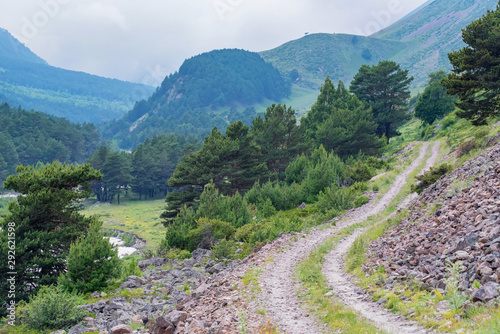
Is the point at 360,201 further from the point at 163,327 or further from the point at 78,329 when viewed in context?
the point at 78,329

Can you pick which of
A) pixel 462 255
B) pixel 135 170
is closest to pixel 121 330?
pixel 462 255

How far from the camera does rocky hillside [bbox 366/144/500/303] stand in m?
6.80

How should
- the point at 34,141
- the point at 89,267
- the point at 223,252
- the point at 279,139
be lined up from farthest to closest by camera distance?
the point at 34,141 → the point at 279,139 → the point at 223,252 → the point at 89,267

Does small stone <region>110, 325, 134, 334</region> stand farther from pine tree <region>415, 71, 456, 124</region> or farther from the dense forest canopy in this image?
the dense forest canopy

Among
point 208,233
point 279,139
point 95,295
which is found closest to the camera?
point 95,295

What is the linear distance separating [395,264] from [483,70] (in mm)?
20829

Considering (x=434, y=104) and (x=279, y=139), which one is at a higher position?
(x=279, y=139)

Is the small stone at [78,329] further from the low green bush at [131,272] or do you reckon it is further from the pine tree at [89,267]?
the low green bush at [131,272]

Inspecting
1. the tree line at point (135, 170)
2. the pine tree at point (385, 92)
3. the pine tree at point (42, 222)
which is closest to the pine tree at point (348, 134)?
the pine tree at point (385, 92)

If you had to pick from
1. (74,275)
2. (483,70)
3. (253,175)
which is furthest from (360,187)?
(74,275)

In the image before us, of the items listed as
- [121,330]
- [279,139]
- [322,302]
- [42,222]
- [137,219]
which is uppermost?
[279,139]

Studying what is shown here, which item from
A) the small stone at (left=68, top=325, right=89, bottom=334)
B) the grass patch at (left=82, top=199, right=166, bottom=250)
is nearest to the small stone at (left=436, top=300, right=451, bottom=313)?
the small stone at (left=68, top=325, right=89, bottom=334)

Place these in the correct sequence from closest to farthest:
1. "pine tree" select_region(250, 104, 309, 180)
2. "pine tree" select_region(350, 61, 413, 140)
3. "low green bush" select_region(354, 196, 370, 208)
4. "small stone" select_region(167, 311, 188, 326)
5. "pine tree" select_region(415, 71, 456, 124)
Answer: "small stone" select_region(167, 311, 188, 326) → "low green bush" select_region(354, 196, 370, 208) → "pine tree" select_region(250, 104, 309, 180) → "pine tree" select_region(350, 61, 413, 140) → "pine tree" select_region(415, 71, 456, 124)

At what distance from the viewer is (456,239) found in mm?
8727
